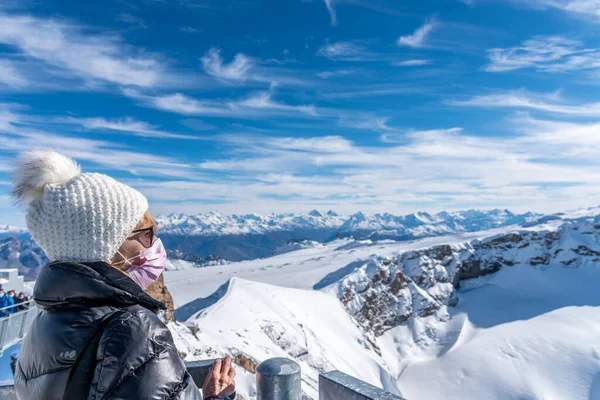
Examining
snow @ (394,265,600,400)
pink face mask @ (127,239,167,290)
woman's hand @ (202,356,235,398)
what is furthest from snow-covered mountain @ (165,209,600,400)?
pink face mask @ (127,239,167,290)

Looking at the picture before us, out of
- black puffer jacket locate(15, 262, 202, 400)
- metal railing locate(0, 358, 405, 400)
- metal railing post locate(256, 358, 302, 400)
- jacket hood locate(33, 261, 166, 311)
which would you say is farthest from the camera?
metal railing post locate(256, 358, 302, 400)

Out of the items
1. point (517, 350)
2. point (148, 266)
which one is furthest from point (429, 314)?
point (148, 266)

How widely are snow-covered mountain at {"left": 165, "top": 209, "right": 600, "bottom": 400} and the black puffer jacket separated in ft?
45.0

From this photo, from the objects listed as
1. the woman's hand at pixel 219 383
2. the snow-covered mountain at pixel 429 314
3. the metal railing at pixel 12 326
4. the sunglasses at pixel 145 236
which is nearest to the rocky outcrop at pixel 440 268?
the snow-covered mountain at pixel 429 314

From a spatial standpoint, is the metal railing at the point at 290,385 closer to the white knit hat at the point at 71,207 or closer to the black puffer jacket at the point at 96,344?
the black puffer jacket at the point at 96,344

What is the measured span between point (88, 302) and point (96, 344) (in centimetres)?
23

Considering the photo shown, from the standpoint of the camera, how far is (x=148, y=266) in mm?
2375

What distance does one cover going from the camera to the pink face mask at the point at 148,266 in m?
2.31

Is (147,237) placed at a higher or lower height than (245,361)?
higher

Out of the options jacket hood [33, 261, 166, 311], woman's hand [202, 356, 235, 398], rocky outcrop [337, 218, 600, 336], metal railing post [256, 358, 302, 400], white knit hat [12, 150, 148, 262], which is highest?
white knit hat [12, 150, 148, 262]

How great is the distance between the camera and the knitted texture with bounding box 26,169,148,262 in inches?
74.6

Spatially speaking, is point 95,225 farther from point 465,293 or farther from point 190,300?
point 465,293

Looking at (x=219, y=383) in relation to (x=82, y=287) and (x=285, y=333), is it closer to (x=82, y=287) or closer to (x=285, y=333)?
(x=82, y=287)

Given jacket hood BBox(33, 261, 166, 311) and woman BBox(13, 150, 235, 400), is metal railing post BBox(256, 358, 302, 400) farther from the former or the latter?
jacket hood BBox(33, 261, 166, 311)
